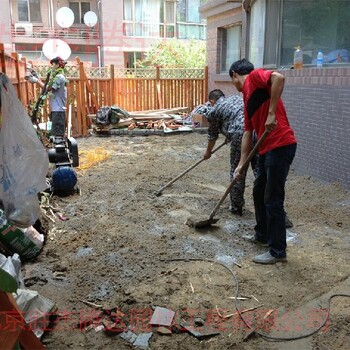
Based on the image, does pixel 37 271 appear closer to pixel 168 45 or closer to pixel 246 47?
pixel 246 47

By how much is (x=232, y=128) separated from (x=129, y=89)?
897cm

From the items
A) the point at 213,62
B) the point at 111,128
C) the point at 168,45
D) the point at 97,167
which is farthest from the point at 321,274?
the point at 168,45

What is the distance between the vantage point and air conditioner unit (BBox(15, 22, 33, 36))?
22.3 metres

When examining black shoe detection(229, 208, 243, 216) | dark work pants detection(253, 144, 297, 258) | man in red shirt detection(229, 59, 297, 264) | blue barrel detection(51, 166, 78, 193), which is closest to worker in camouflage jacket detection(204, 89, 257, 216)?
black shoe detection(229, 208, 243, 216)

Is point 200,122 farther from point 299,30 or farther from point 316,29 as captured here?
point 316,29

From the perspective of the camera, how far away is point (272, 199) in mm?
3402

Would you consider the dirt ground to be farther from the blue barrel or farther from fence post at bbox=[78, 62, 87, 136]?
fence post at bbox=[78, 62, 87, 136]

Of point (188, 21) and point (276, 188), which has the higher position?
point (188, 21)

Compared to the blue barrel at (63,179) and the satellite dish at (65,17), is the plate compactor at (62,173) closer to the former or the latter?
the blue barrel at (63,179)

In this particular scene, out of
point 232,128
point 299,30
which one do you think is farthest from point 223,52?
point 232,128

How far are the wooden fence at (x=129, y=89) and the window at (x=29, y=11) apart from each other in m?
12.0

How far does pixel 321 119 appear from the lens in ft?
20.0

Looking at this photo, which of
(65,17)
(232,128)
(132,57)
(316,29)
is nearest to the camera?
(232,128)

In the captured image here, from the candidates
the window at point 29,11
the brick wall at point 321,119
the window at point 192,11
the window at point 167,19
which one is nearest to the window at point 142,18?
the window at point 167,19
